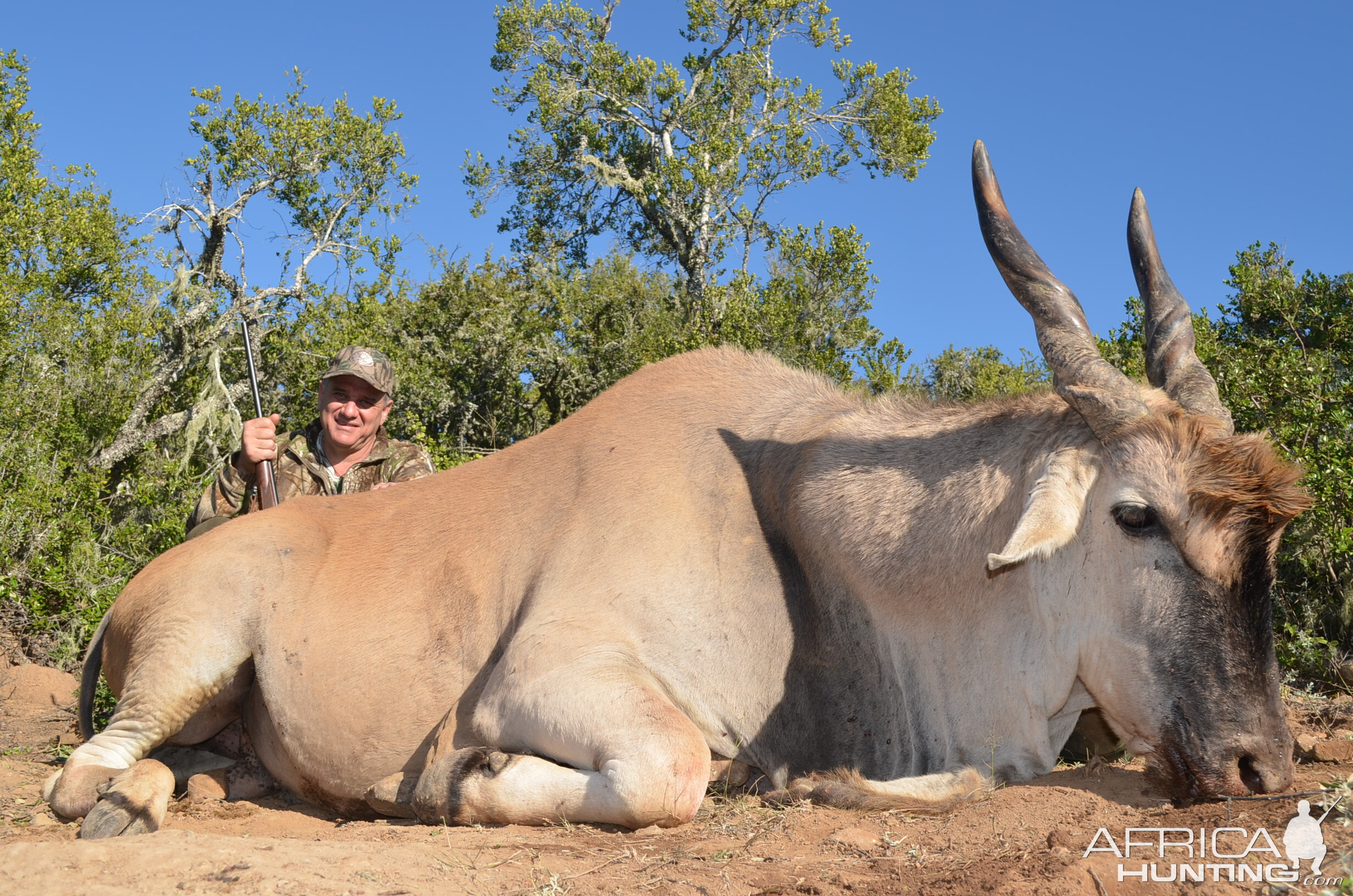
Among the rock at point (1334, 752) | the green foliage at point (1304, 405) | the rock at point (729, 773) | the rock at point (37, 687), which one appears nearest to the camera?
the rock at point (1334, 752)

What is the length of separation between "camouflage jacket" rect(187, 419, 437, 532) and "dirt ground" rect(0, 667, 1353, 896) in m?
3.14

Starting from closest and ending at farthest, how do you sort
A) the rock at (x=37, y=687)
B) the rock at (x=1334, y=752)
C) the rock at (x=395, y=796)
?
the rock at (x=1334, y=752), the rock at (x=395, y=796), the rock at (x=37, y=687)

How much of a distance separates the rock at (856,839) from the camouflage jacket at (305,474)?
14.1 ft

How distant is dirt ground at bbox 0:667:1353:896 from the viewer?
2787 mm

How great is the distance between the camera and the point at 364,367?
7.01 metres

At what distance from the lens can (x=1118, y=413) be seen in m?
3.59

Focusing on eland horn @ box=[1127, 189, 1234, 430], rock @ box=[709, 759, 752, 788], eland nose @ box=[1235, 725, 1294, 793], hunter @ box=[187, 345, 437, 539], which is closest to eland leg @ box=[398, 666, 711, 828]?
rock @ box=[709, 759, 752, 788]

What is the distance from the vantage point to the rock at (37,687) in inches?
268

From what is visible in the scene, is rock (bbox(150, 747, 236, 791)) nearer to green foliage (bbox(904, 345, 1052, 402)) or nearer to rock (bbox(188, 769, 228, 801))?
rock (bbox(188, 769, 228, 801))

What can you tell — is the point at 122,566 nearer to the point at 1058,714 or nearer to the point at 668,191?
the point at 1058,714

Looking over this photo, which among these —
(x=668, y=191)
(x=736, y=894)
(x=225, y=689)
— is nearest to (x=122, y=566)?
(x=225, y=689)

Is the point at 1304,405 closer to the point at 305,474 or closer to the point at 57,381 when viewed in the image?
the point at 305,474

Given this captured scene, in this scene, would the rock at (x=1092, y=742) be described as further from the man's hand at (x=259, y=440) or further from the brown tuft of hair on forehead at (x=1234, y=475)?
the man's hand at (x=259, y=440)

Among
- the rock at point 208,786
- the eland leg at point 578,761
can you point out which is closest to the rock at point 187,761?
the rock at point 208,786
